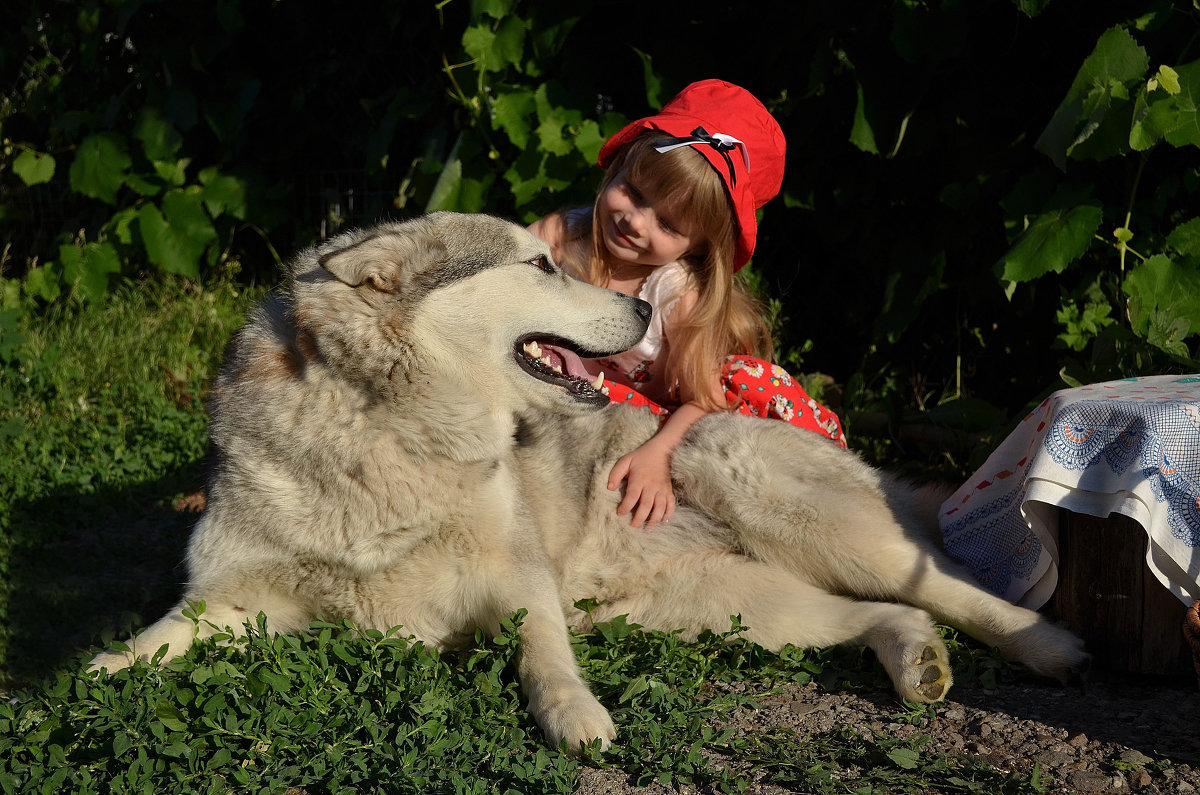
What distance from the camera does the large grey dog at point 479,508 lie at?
276 cm

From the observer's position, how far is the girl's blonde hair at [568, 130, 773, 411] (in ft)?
12.0

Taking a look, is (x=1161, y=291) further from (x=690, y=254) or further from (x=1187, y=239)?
(x=690, y=254)

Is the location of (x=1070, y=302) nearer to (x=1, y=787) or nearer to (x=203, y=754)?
(x=203, y=754)

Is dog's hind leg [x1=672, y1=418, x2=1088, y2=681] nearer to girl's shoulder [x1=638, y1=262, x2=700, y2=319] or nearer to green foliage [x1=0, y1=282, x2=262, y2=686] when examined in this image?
girl's shoulder [x1=638, y1=262, x2=700, y2=319]

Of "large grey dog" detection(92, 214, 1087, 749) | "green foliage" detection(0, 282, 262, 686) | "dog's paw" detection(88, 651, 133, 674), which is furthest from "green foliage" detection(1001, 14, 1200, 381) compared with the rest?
"green foliage" detection(0, 282, 262, 686)

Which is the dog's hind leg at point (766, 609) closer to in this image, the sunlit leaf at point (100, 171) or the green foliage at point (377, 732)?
the green foliage at point (377, 732)

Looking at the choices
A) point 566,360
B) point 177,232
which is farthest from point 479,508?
point 177,232

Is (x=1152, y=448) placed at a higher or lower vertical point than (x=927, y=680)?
higher

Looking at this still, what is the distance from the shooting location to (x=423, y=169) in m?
5.57

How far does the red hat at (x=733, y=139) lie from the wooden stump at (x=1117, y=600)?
1.63m

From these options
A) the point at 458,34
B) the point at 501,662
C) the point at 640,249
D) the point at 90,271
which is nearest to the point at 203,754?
the point at 501,662

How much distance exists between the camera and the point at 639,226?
3.78 meters

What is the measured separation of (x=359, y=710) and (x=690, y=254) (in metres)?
2.31

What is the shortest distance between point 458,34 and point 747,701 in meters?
4.33
